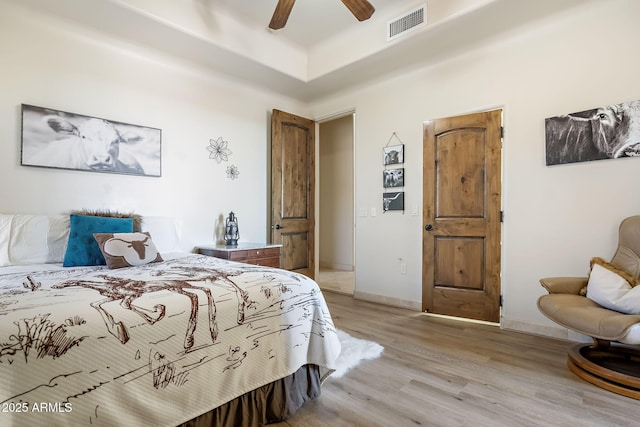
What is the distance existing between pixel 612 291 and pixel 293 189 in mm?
3457

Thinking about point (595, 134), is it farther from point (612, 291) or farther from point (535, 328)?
point (535, 328)

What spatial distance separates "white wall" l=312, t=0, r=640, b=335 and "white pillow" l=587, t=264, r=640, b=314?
19.4 inches

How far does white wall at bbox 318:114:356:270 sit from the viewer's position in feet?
21.0

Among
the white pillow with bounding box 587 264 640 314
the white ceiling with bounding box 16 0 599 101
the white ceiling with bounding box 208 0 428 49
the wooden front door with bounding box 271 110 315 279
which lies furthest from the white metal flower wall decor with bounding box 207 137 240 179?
the white pillow with bounding box 587 264 640 314

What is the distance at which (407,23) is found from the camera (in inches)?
123

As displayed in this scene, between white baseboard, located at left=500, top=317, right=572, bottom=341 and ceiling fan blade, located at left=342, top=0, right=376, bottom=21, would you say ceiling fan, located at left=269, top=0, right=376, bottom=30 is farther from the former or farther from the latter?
white baseboard, located at left=500, top=317, right=572, bottom=341

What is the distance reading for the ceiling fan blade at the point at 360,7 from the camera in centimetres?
242

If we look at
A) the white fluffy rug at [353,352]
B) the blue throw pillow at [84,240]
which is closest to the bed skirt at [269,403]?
the white fluffy rug at [353,352]

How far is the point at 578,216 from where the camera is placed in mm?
2695

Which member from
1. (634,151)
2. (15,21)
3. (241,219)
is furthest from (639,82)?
(15,21)

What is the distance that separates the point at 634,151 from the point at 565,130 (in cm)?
49

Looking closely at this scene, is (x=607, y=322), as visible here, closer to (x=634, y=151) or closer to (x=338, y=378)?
(x=634, y=151)

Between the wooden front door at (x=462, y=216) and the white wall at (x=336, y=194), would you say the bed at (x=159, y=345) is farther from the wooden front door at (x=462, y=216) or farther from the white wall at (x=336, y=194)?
the white wall at (x=336, y=194)

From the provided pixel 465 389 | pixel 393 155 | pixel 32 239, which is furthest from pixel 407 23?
pixel 32 239
